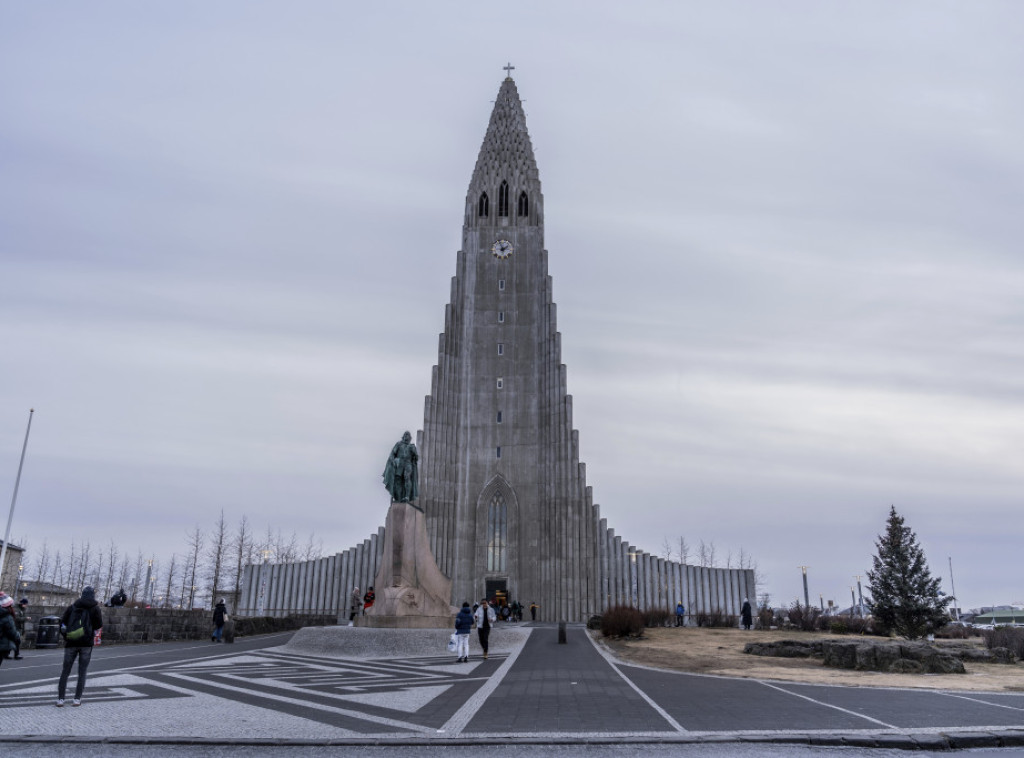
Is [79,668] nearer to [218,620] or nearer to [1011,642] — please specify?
[218,620]

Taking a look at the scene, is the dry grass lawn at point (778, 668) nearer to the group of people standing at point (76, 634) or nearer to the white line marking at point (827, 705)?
the white line marking at point (827, 705)

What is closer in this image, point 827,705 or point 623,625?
point 827,705

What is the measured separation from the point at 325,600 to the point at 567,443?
69.7 ft

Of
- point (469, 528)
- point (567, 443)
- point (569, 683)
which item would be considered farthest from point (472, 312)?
point (569, 683)

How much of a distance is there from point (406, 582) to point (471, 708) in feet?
44.4

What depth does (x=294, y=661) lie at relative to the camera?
18.8 meters

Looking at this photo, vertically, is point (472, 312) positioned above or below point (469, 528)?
above

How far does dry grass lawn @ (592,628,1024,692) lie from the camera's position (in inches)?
554

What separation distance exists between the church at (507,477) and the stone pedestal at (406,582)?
2578 centimetres

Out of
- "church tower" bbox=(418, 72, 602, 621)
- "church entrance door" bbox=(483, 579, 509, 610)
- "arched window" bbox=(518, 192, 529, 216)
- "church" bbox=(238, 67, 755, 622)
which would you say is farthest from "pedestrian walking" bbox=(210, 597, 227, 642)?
"arched window" bbox=(518, 192, 529, 216)

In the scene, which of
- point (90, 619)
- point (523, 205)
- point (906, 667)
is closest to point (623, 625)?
point (906, 667)

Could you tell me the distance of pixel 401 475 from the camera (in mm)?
24375

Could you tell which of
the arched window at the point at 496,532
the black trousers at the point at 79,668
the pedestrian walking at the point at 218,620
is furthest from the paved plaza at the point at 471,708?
the arched window at the point at 496,532

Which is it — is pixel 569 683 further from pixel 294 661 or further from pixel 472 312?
pixel 472 312
